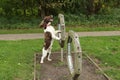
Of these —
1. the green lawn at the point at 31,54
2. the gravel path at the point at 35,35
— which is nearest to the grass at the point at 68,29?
the gravel path at the point at 35,35

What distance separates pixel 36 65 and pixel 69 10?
904 cm

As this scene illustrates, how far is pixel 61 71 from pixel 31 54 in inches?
81.3

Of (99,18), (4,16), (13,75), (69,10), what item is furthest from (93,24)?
(13,75)

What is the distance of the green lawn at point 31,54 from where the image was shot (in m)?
8.06

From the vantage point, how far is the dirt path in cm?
778

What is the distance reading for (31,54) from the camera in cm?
1004

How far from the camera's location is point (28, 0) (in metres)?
16.5

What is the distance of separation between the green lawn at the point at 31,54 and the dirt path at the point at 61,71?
0.30m

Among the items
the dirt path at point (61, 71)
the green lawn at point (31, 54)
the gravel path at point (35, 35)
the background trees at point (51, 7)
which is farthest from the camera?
the background trees at point (51, 7)

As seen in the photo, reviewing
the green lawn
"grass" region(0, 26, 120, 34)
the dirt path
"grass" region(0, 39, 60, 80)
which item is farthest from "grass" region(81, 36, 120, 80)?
"grass" region(0, 26, 120, 34)

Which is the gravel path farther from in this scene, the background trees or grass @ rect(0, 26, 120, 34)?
the background trees

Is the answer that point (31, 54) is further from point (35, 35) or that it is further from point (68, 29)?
point (68, 29)

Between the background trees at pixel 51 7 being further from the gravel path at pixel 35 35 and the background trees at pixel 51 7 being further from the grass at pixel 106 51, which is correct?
the grass at pixel 106 51

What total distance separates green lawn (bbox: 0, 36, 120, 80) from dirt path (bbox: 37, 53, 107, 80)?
0.30 meters
